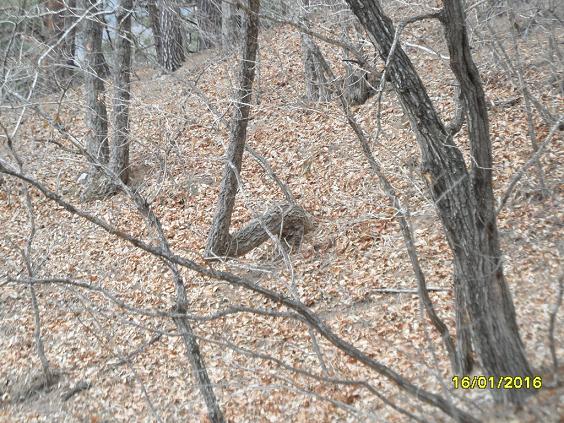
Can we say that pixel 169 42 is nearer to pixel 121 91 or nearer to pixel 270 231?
pixel 121 91

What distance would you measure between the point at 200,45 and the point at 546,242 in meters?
12.5

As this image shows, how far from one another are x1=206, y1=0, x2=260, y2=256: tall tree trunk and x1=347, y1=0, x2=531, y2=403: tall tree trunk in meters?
3.24

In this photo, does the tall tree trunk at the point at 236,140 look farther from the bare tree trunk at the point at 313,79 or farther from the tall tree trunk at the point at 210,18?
the tall tree trunk at the point at 210,18

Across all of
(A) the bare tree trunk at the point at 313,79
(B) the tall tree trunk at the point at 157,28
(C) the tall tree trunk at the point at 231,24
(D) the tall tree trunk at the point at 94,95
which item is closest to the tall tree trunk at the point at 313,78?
(A) the bare tree trunk at the point at 313,79

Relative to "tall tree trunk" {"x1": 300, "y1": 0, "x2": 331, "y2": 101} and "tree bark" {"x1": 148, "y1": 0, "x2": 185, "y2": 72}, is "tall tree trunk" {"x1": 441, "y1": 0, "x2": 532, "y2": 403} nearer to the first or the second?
"tall tree trunk" {"x1": 300, "y1": 0, "x2": 331, "y2": 101}

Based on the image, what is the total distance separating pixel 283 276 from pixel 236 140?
1843 millimetres

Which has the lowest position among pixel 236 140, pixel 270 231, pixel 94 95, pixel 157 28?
pixel 94 95

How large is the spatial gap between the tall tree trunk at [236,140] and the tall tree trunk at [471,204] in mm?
3241

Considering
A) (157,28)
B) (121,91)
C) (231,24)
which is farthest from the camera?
(157,28)

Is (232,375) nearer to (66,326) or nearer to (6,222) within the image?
(66,326)

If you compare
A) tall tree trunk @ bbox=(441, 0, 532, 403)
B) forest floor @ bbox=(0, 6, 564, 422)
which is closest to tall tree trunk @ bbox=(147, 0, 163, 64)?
forest floor @ bbox=(0, 6, 564, 422)

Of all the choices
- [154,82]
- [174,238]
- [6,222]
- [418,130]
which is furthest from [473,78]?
[154,82]

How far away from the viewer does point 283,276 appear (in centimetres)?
770
